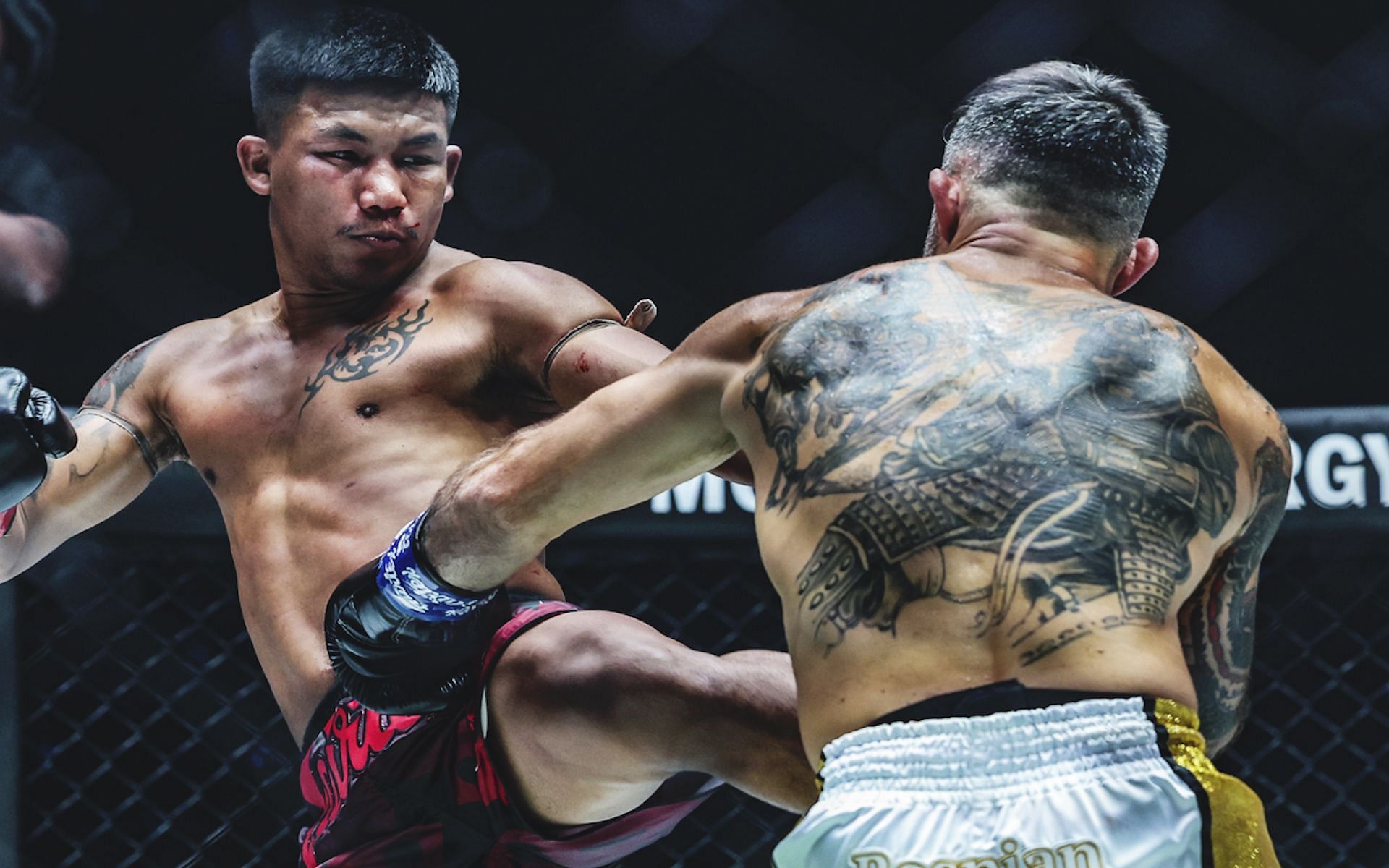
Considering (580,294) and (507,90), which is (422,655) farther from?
(507,90)

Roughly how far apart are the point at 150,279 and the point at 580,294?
3.31ft

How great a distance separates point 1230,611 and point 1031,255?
337 millimetres

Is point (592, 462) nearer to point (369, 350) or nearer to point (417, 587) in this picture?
point (417, 587)

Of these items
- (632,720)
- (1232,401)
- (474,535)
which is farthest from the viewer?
(632,720)

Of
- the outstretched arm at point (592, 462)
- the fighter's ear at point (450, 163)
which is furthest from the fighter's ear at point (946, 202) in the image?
the fighter's ear at point (450, 163)

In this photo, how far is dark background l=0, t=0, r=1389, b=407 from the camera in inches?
97.3

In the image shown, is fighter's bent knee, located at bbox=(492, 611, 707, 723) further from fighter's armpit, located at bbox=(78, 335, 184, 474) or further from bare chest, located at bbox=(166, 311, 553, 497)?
fighter's armpit, located at bbox=(78, 335, 184, 474)

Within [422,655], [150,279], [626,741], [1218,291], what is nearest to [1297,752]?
[1218,291]

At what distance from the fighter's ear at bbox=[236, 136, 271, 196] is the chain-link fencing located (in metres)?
0.70

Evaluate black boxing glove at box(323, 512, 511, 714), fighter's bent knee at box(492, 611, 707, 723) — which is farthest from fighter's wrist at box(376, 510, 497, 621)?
fighter's bent knee at box(492, 611, 707, 723)

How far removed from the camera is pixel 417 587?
1.46 metres

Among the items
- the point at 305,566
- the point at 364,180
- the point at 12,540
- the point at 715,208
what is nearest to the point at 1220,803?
the point at 305,566

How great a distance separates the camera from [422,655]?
156cm

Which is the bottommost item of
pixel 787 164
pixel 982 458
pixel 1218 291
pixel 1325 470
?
pixel 1325 470
